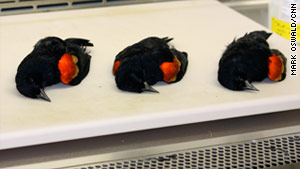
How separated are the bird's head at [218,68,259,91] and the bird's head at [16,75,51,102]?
390 millimetres

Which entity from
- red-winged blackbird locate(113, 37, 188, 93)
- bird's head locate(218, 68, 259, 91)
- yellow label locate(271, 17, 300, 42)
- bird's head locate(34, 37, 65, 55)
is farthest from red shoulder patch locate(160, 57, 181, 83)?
yellow label locate(271, 17, 300, 42)

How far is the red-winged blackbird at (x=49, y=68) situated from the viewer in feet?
3.20

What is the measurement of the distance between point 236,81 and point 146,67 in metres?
0.20

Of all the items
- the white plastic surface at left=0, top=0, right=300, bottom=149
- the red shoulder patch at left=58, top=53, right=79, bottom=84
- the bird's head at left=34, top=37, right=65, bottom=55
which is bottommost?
the white plastic surface at left=0, top=0, right=300, bottom=149

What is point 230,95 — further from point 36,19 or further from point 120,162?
point 36,19

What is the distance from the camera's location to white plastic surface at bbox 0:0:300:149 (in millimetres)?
887

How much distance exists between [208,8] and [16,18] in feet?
2.17

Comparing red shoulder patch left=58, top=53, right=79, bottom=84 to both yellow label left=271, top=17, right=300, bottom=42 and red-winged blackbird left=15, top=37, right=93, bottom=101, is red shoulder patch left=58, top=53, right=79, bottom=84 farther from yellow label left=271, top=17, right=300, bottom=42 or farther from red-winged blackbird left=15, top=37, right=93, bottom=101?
yellow label left=271, top=17, right=300, bottom=42

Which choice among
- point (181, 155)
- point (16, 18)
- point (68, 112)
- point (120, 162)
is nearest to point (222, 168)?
point (181, 155)

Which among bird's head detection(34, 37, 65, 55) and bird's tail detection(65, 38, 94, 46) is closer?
bird's head detection(34, 37, 65, 55)

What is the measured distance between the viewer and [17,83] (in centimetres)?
99

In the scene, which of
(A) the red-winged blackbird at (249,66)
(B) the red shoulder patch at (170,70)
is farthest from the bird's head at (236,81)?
(B) the red shoulder patch at (170,70)

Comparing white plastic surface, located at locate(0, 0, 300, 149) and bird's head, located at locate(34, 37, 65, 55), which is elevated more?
bird's head, located at locate(34, 37, 65, 55)

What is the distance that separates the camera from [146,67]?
99cm
